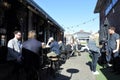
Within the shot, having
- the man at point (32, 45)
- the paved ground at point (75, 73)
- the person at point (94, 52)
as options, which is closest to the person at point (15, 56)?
the man at point (32, 45)

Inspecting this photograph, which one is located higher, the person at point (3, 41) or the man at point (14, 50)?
the person at point (3, 41)

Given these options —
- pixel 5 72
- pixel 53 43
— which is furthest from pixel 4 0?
pixel 53 43

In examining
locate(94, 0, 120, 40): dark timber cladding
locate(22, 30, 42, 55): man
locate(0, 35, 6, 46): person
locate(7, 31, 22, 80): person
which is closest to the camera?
locate(22, 30, 42, 55): man

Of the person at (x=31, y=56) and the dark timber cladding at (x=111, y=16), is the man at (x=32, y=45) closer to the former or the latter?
the person at (x=31, y=56)

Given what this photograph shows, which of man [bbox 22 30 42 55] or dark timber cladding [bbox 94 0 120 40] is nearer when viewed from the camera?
man [bbox 22 30 42 55]

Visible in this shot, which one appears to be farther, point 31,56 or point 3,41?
point 3,41

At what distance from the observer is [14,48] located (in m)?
8.70

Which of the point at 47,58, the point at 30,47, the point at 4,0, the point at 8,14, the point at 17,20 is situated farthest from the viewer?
the point at 47,58

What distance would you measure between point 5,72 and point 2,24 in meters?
2.00

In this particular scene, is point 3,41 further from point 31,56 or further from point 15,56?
point 31,56

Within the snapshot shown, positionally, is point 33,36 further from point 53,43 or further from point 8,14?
point 53,43

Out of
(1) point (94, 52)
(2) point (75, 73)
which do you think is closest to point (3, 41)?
(2) point (75, 73)

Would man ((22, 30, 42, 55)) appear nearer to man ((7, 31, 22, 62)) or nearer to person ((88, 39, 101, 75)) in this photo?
man ((7, 31, 22, 62))

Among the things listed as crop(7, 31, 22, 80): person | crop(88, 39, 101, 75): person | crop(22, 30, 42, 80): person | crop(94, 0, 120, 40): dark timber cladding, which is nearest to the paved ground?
Answer: crop(88, 39, 101, 75): person
